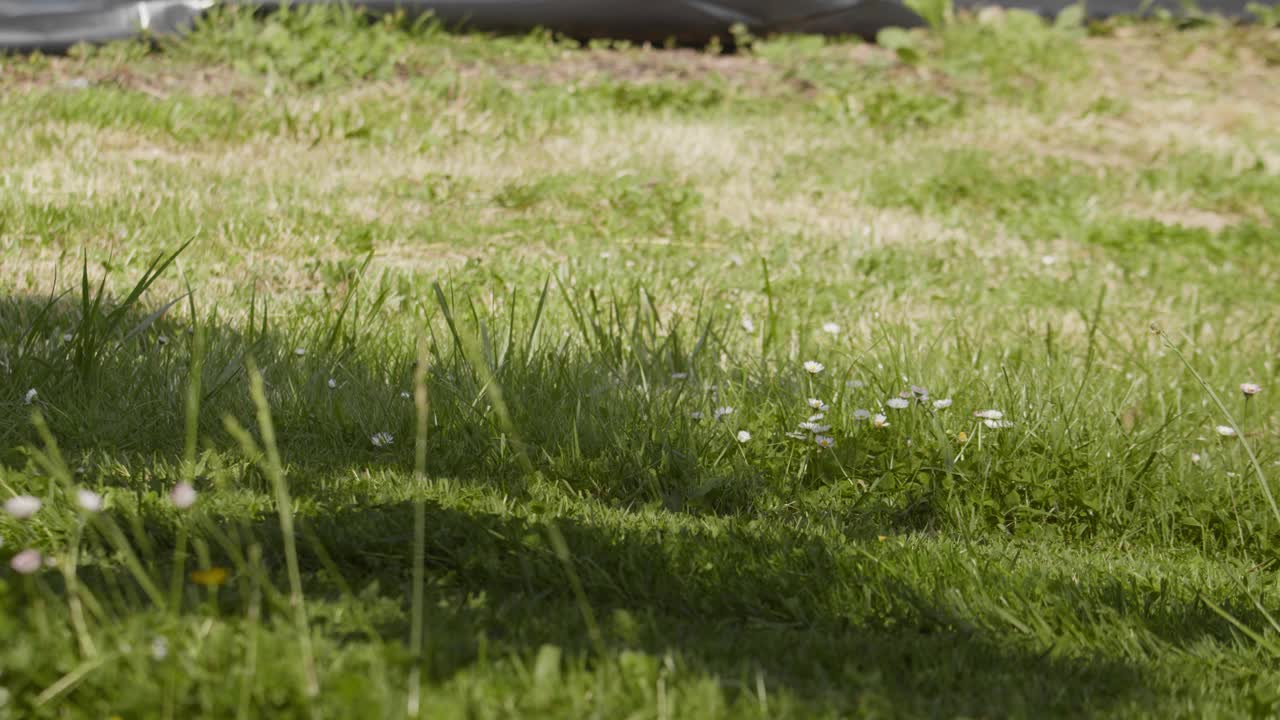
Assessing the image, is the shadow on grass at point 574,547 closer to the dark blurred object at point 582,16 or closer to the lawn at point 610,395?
the lawn at point 610,395

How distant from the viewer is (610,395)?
3.81 m

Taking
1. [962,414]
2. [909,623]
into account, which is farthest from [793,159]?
[909,623]

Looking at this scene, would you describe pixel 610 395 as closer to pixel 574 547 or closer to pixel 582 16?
pixel 574 547

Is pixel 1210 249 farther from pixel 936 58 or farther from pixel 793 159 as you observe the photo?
pixel 936 58

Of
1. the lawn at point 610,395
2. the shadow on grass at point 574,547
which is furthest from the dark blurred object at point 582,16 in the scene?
the shadow on grass at point 574,547

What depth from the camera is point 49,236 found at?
522 centimetres

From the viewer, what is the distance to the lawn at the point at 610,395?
2084 mm

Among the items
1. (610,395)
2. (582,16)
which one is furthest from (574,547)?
(582,16)

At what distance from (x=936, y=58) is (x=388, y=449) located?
7.82 meters

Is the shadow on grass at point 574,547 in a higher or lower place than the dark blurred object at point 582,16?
lower

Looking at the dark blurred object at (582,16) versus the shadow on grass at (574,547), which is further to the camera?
the dark blurred object at (582,16)

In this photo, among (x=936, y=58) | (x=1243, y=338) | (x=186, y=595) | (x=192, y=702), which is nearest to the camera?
(x=192, y=702)

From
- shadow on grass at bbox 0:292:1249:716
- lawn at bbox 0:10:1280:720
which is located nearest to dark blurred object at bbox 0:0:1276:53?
lawn at bbox 0:10:1280:720

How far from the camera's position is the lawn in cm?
208
